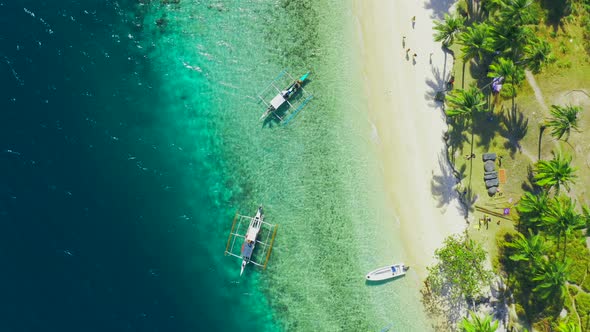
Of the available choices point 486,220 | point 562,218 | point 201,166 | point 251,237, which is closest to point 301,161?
point 251,237

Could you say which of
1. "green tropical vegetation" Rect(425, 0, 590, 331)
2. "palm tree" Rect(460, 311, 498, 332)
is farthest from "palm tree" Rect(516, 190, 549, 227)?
"palm tree" Rect(460, 311, 498, 332)

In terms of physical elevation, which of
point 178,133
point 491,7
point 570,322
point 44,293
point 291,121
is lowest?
point 44,293

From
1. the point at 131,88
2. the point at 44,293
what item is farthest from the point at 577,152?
the point at 44,293

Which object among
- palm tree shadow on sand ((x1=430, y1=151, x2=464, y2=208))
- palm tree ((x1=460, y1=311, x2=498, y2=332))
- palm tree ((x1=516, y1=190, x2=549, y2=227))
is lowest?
palm tree ((x1=460, y1=311, x2=498, y2=332))

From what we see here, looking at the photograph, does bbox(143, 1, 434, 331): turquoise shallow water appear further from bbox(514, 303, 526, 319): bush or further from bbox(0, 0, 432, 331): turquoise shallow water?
bbox(514, 303, 526, 319): bush

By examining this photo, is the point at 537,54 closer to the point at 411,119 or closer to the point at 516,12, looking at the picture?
the point at 516,12

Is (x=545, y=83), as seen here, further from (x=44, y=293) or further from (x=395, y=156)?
(x=44, y=293)
